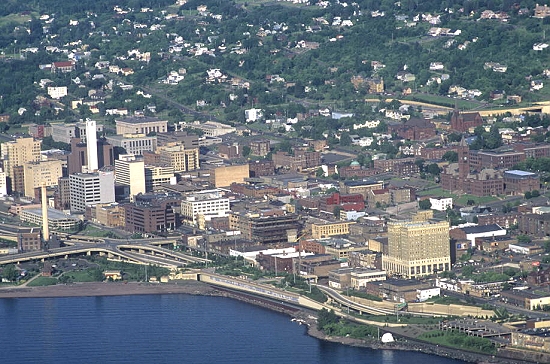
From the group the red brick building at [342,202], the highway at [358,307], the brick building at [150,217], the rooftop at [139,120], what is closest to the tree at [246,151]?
the rooftop at [139,120]

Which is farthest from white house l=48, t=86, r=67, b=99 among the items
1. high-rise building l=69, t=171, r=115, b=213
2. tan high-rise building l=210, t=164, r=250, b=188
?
high-rise building l=69, t=171, r=115, b=213

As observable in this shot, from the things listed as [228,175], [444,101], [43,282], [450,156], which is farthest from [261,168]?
[43,282]

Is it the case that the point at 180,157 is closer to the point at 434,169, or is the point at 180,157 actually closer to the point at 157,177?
the point at 157,177

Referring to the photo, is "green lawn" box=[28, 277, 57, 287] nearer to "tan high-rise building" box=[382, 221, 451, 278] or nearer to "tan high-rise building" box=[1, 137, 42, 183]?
"tan high-rise building" box=[382, 221, 451, 278]

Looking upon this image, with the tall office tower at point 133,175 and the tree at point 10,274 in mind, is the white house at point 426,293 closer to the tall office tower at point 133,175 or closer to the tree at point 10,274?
the tree at point 10,274

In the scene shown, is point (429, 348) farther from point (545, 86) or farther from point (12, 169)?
point (545, 86)

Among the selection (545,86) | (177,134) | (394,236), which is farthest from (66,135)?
(394,236)
